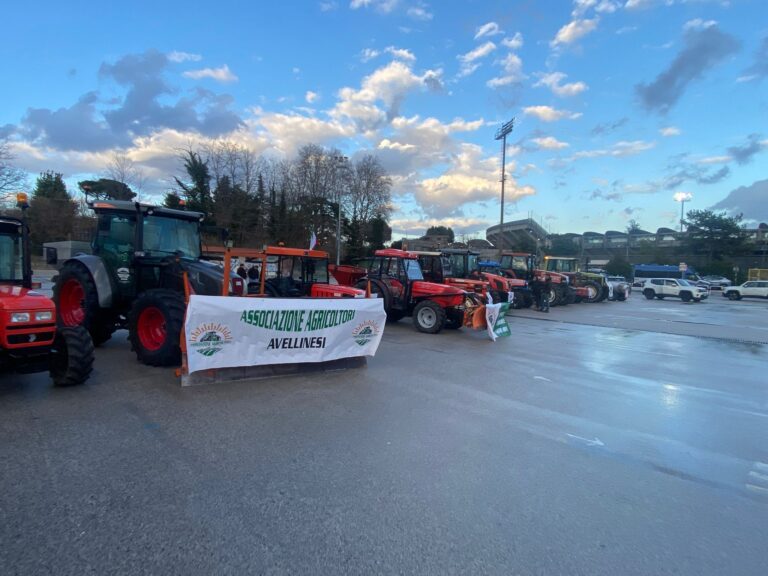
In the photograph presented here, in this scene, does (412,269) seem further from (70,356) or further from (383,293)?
(70,356)

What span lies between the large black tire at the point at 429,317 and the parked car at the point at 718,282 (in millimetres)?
55412

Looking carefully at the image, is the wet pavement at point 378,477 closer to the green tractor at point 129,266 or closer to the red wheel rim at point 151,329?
the red wheel rim at point 151,329

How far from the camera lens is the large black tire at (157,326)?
682 centimetres

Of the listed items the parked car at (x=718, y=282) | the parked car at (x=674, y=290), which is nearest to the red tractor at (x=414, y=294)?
the parked car at (x=674, y=290)

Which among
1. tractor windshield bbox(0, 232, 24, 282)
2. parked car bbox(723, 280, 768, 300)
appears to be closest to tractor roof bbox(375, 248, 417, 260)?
tractor windshield bbox(0, 232, 24, 282)

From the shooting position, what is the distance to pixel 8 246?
19.3 ft

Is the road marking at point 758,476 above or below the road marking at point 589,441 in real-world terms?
below

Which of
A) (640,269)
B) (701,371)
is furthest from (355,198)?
(701,371)

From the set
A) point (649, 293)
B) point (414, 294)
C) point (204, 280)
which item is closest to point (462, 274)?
point (414, 294)

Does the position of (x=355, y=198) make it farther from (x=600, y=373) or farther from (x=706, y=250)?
(x=706, y=250)

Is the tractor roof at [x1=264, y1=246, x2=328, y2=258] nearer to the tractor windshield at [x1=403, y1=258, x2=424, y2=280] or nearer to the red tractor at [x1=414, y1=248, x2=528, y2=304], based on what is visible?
the tractor windshield at [x1=403, y1=258, x2=424, y2=280]

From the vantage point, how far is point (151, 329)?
7.45m

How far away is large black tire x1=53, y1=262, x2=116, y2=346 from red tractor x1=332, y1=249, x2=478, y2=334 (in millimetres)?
6254

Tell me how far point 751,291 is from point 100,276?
48.8 m
